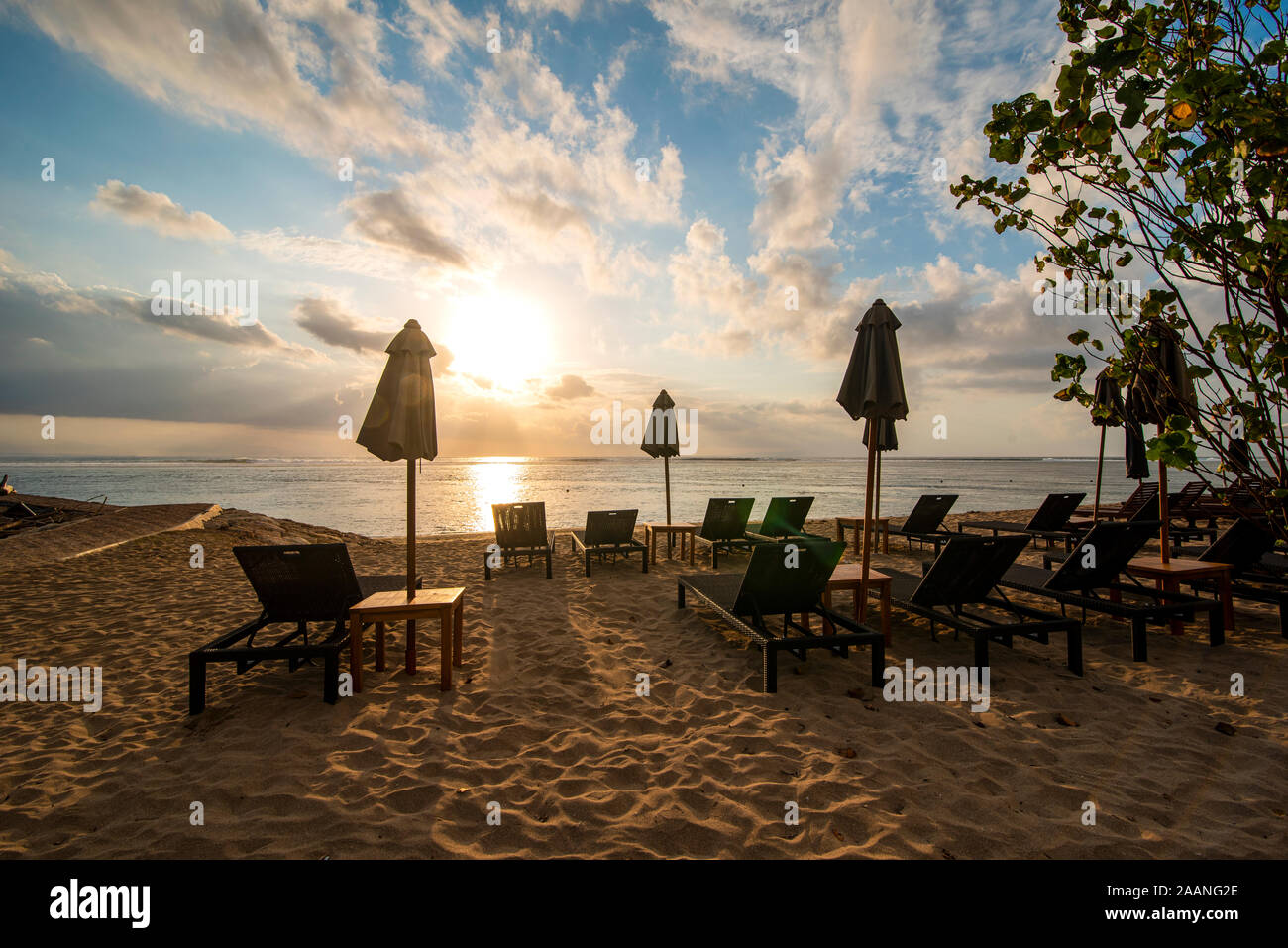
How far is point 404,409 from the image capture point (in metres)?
4.18

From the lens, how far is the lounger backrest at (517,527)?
28.0ft

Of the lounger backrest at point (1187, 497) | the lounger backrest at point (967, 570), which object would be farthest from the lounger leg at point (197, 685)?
the lounger backrest at point (1187, 497)

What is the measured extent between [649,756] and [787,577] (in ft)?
6.46

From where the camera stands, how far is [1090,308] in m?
2.08

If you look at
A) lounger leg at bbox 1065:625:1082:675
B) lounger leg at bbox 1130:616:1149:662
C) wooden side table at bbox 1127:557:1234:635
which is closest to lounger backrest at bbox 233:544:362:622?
lounger leg at bbox 1065:625:1082:675

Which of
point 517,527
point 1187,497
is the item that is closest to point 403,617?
point 517,527

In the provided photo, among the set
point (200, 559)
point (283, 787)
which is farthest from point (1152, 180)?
point (200, 559)

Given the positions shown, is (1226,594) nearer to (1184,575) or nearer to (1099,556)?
(1184,575)

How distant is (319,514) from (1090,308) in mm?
25284

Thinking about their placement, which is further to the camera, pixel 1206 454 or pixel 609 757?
pixel 609 757

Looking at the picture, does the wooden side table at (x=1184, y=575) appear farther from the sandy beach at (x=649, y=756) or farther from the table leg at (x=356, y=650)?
the table leg at (x=356, y=650)

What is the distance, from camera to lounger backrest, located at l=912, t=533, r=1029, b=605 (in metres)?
4.50

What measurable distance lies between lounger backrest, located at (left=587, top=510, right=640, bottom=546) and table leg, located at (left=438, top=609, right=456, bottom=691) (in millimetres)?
4531
